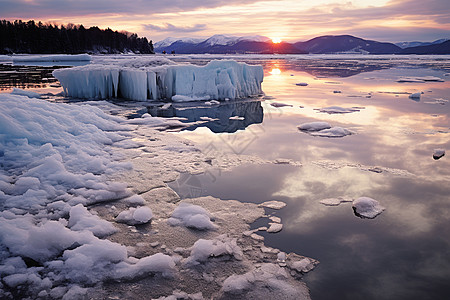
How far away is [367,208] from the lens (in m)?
4.04

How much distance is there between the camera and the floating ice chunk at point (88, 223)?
3334mm

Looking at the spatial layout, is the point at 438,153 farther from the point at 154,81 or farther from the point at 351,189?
the point at 154,81

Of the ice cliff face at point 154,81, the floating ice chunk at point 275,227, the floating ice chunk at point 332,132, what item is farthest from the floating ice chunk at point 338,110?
the floating ice chunk at point 275,227

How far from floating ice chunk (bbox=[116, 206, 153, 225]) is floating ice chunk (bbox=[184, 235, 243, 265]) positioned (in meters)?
0.84

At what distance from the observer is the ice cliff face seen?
13.8 metres

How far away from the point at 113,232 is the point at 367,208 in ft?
10.4

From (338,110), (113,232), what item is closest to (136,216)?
(113,232)

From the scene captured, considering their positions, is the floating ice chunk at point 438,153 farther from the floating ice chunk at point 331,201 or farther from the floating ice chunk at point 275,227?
the floating ice chunk at point 275,227

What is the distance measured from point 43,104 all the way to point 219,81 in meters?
9.23

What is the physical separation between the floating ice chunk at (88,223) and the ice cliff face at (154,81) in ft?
35.3

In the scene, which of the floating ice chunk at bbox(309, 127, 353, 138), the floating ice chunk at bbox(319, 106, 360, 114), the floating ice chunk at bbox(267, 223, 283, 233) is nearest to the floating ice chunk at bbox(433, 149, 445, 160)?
the floating ice chunk at bbox(309, 127, 353, 138)

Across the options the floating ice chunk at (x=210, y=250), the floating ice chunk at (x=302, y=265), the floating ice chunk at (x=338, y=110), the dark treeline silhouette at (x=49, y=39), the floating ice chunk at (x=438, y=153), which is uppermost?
the dark treeline silhouette at (x=49, y=39)

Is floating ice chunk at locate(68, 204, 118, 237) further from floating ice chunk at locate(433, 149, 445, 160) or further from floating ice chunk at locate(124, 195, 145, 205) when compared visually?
floating ice chunk at locate(433, 149, 445, 160)

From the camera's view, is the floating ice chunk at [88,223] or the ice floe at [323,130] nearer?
the floating ice chunk at [88,223]
